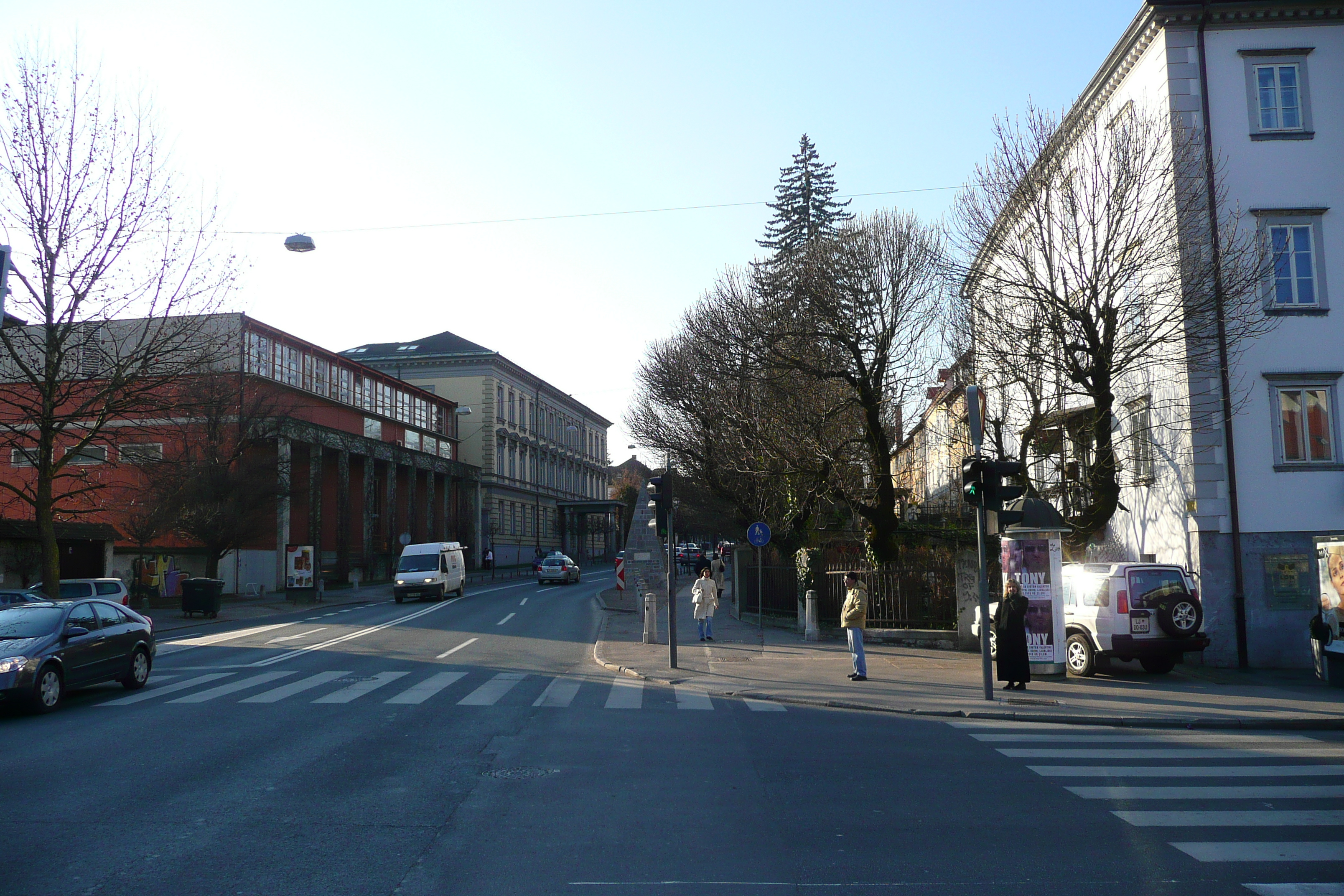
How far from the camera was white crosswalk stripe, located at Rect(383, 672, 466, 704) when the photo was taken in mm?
13602

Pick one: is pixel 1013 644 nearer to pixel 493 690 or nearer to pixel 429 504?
pixel 493 690

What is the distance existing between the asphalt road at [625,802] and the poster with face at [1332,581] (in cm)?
418

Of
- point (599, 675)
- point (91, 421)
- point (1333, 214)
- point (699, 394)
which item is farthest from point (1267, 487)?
point (91, 421)

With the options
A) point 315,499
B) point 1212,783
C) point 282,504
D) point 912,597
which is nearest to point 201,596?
point 282,504

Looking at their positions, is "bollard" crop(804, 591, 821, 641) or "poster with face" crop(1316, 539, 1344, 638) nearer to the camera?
"poster with face" crop(1316, 539, 1344, 638)

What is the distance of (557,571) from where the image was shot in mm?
54812

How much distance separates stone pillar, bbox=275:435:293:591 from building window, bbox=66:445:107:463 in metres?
6.18

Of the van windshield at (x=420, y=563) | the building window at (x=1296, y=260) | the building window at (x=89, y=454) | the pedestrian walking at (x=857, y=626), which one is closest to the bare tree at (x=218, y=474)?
the building window at (x=89, y=454)

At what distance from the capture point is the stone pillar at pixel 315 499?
48.3m

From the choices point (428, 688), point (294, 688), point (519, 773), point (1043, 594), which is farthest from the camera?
point (1043, 594)

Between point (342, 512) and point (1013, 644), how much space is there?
143 feet

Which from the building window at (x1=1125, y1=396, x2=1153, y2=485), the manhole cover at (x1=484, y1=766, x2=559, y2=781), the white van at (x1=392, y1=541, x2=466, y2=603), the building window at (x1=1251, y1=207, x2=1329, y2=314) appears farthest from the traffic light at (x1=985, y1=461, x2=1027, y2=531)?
the white van at (x1=392, y1=541, x2=466, y2=603)

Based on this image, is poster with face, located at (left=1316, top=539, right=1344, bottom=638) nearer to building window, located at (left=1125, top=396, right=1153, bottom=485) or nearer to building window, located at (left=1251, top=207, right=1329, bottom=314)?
building window, located at (left=1125, top=396, right=1153, bottom=485)

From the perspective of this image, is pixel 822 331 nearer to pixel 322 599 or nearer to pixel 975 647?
pixel 975 647
